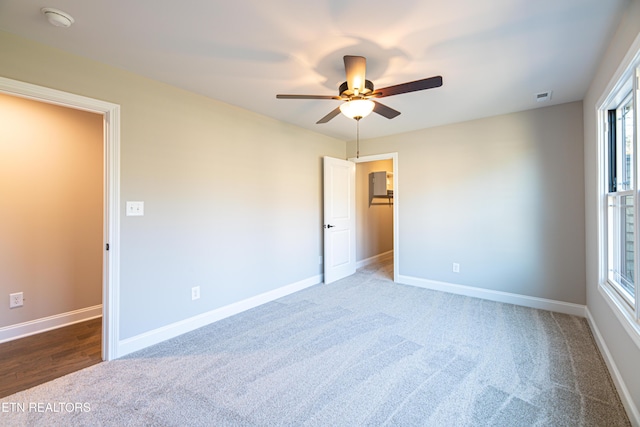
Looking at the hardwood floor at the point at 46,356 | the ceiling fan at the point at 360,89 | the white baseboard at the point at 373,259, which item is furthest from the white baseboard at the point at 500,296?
the hardwood floor at the point at 46,356

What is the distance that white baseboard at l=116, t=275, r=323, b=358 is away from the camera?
2.33 meters

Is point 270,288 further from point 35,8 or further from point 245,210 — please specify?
point 35,8

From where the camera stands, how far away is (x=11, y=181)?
8.43ft

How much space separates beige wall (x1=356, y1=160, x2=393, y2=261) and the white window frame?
3491 millimetres

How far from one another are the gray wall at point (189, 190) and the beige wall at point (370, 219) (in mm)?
1832

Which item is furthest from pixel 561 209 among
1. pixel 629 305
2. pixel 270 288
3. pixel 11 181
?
pixel 11 181

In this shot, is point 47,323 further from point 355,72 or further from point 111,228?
point 355,72

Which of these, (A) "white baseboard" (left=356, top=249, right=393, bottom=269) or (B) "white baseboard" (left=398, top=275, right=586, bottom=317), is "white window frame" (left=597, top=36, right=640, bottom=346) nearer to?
(B) "white baseboard" (left=398, top=275, right=586, bottom=317)

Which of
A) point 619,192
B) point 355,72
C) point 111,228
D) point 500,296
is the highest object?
point 355,72

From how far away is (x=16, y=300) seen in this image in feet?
8.53

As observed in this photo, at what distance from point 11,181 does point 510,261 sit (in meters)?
5.55

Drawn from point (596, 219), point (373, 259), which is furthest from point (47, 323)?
point (596, 219)

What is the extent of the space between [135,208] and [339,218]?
2964 millimetres

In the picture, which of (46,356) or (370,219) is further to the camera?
(370,219)
